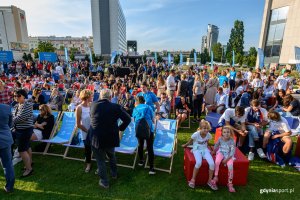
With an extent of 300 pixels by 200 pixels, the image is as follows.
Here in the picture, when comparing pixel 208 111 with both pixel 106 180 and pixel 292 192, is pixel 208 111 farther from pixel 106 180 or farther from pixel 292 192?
pixel 106 180

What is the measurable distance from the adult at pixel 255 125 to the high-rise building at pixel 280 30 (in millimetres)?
28007

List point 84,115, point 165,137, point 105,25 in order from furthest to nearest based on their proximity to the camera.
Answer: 1. point 105,25
2. point 165,137
3. point 84,115

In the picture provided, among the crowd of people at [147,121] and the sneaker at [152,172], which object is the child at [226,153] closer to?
the crowd of people at [147,121]

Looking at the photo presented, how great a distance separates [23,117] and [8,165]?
86 centimetres

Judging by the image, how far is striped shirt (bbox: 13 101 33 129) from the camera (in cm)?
359

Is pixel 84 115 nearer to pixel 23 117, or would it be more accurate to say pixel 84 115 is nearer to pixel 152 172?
pixel 23 117

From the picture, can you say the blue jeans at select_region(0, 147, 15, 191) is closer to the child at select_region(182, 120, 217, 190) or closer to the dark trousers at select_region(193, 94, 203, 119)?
the child at select_region(182, 120, 217, 190)

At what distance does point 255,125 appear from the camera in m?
4.70

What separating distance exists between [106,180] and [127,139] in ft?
4.21

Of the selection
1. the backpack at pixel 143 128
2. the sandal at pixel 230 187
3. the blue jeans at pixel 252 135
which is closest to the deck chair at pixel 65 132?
the backpack at pixel 143 128

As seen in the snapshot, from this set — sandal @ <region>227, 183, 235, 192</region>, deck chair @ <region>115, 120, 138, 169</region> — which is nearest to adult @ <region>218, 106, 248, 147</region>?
sandal @ <region>227, 183, 235, 192</region>

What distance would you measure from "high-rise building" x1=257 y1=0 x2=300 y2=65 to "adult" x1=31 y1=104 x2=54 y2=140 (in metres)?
31.5

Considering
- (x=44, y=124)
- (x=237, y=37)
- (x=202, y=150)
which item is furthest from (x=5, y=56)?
(x=237, y=37)

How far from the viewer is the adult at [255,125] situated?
4.62 meters
